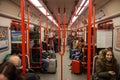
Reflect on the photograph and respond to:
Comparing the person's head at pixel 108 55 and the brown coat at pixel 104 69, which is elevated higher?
the person's head at pixel 108 55

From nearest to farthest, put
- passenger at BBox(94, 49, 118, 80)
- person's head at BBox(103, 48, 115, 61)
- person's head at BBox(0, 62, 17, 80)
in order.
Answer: person's head at BBox(0, 62, 17, 80) → passenger at BBox(94, 49, 118, 80) → person's head at BBox(103, 48, 115, 61)

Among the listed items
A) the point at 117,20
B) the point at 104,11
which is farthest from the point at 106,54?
the point at 104,11

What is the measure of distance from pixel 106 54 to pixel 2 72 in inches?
98.6

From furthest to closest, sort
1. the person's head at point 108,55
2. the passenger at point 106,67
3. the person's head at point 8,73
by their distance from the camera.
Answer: the person's head at point 108,55 → the passenger at point 106,67 → the person's head at point 8,73

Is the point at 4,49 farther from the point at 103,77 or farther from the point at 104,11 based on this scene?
the point at 104,11

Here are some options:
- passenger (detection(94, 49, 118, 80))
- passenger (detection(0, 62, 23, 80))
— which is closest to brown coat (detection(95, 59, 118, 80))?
passenger (detection(94, 49, 118, 80))

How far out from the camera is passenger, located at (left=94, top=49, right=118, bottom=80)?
343cm

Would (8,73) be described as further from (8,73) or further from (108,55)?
(108,55)

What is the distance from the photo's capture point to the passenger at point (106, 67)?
3.43m

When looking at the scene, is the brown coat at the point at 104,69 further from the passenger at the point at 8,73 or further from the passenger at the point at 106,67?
the passenger at the point at 8,73

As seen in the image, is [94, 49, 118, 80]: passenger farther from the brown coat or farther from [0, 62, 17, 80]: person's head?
[0, 62, 17, 80]: person's head

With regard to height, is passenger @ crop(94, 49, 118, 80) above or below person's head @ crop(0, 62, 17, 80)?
below

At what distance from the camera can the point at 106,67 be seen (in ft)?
11.6

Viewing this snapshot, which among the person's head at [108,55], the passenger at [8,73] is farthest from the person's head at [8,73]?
the person's head at [108,55]
